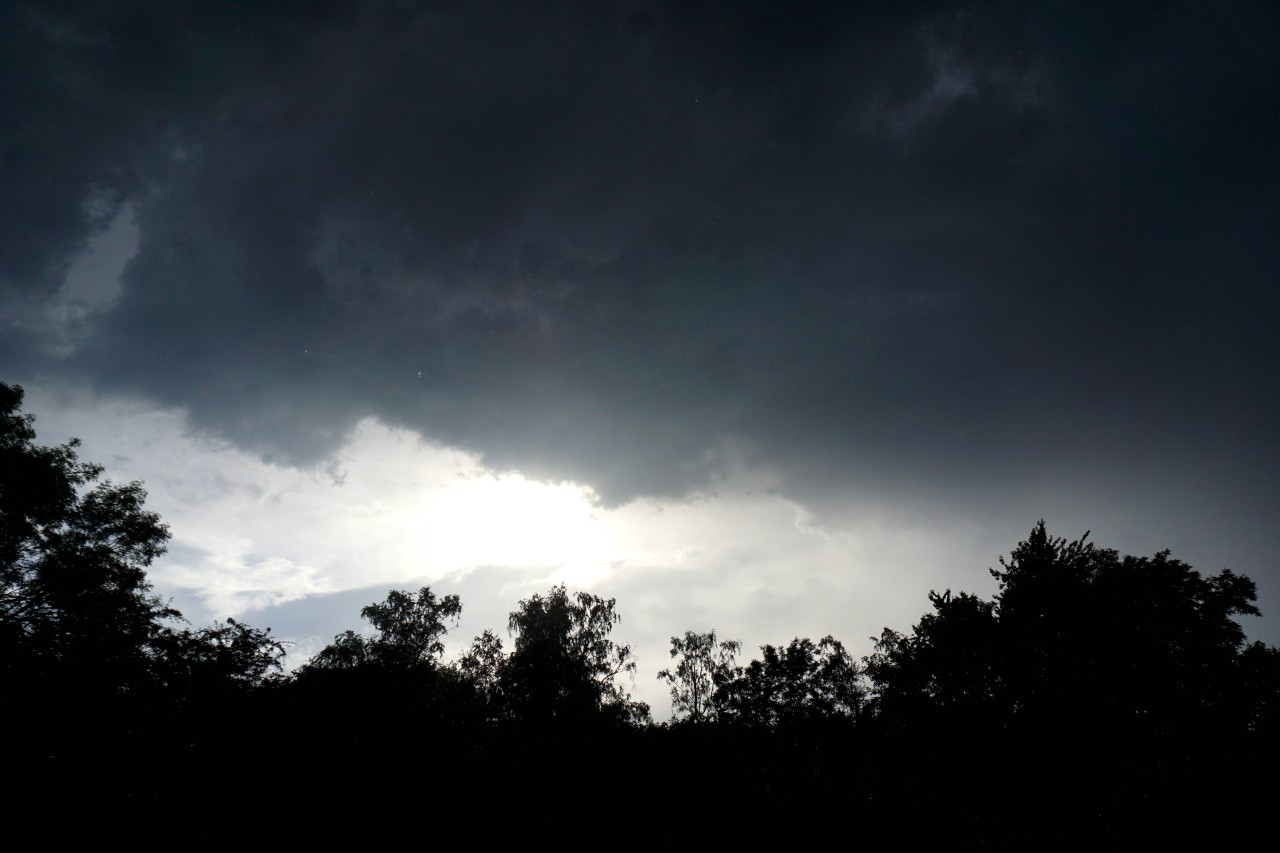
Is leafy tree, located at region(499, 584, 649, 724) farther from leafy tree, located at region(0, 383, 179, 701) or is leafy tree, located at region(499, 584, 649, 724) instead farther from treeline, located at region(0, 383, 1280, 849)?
leafy tree, located at region(0, 383, 179, 701)

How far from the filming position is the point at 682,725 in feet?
137

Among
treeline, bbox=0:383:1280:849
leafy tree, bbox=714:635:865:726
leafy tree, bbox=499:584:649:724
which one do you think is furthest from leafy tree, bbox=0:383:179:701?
leafy tree, bbox=714:635:865:726

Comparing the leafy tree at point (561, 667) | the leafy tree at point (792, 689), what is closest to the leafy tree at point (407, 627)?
the leafy tree at point (561, 667)

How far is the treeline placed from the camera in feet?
55.4

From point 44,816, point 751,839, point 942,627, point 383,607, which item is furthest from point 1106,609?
point 383,607

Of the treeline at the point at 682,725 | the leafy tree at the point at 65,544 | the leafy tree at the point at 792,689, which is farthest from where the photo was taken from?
the leafy tree at the point at 792,689

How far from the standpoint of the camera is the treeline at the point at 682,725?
55.4 feet

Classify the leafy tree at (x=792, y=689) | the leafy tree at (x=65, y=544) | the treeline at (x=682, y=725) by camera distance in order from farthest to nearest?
the leafy tree at (x=792, y=689), the leafy tree at (x=65, y=544), the treeline at (x=682, y=725)

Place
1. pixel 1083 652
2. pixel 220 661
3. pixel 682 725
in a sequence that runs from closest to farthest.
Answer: pixel 220 661 < pixel 1083 652 < pixel 682 725

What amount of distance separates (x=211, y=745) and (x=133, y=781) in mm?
2027

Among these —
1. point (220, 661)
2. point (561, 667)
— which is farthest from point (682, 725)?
point (220, 661)

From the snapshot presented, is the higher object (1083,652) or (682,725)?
(1083,652)

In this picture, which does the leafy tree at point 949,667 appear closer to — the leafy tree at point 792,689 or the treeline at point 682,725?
the treeline at point 682,725

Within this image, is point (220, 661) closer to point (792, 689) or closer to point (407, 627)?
point (407, 627)
